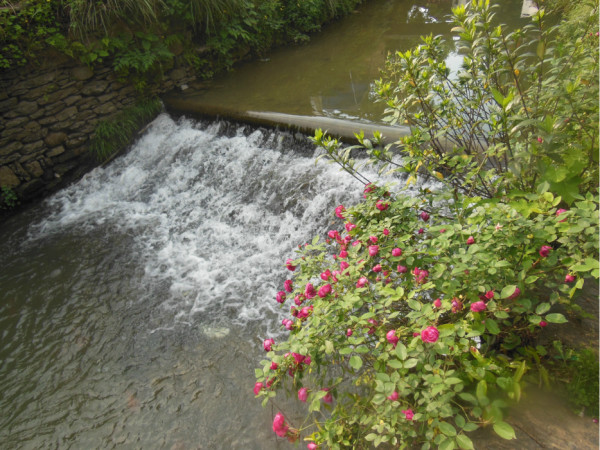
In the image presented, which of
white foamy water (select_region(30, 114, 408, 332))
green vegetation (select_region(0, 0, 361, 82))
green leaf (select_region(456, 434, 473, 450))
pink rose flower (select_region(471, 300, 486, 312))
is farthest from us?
green vegetation (select_region(0, 0, 361, 82))

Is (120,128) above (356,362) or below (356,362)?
above

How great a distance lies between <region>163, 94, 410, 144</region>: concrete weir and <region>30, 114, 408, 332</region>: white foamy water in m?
0.17

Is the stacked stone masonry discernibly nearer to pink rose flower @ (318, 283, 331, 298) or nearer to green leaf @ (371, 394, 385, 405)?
pink rose flower @ (318, 283, 331, 298)

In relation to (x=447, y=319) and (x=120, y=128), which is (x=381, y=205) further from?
(x=120, y=128)

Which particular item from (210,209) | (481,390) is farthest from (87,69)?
(481,390)

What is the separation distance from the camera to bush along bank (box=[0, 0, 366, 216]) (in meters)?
4.98

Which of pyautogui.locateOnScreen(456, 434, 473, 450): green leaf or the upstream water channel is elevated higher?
pyautogui.locateOnScreen(456, 434, 473, 450): green leaf

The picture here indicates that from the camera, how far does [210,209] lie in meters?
4.59

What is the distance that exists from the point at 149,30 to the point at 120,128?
5.25ft

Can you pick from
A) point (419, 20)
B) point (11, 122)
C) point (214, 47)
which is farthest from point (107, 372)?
point (419, 20)

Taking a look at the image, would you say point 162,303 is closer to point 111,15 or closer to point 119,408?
point 119,408

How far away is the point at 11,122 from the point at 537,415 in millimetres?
6232

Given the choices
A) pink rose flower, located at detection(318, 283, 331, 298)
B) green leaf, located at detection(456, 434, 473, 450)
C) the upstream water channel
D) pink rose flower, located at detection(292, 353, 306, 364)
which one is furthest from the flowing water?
green leaf, located at detection(456, 434, 473, 450)

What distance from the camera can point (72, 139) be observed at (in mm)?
5543
